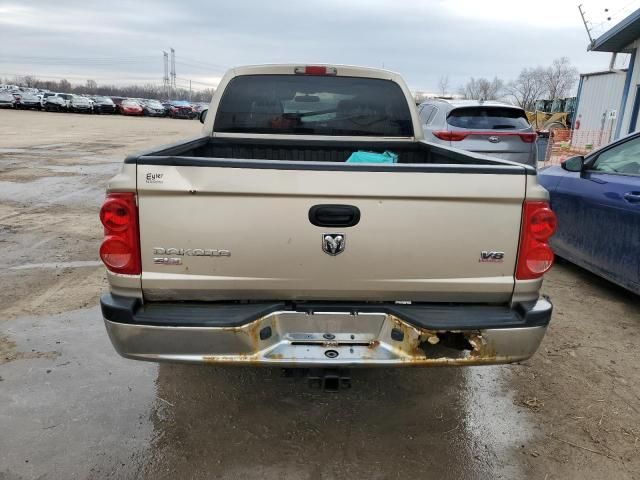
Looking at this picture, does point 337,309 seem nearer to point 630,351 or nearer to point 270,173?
point 270,173

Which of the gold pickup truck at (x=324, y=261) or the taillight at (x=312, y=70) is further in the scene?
the taillight at (x=312, y=70)

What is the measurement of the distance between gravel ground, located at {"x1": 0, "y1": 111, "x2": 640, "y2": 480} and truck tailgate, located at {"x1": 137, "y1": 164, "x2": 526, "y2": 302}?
0.88 metres

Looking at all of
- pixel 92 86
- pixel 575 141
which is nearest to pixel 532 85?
pixel 575 141

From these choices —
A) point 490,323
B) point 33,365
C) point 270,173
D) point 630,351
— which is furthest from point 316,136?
point 630,351

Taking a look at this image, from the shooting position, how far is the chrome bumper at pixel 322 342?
2604 millimetres

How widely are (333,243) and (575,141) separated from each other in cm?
2344

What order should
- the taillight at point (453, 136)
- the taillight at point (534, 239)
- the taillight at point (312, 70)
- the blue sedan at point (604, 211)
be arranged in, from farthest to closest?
the taillight at point (453, 136) → the blue sedan at point (604, 211) → the taillight at point (312, 70) → the taillight at point (534, 239)

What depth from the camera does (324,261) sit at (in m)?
2.61

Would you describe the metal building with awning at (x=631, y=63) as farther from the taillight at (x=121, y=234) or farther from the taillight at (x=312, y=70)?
the taillight at (x=121, y=234)

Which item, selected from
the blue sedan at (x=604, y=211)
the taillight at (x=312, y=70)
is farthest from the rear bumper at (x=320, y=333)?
the blue sedan at (x=604, y=211)

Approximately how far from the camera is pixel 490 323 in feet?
8.77

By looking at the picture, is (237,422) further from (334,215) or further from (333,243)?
(334,215)

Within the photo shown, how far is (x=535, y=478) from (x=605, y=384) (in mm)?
1249

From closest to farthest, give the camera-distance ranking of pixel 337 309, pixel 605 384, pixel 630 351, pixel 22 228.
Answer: pixel 337 309, pixel 605 384, pixel 630 351, pixel 22 228
